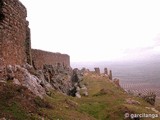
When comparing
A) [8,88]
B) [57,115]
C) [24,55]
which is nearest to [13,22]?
[24,55]

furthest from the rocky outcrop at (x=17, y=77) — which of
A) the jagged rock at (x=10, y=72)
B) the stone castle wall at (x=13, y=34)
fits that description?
the stone castle wall at (x=13, y=34)

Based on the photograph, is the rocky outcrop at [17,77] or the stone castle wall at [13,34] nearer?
the rocky outcrop at [17,77]

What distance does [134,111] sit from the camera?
21484 millimetres

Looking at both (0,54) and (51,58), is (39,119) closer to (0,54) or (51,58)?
(0,54)

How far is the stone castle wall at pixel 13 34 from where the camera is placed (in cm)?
1805

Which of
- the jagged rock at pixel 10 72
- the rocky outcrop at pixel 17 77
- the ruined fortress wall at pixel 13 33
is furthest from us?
the ruined fortress wall at pixel 13 33

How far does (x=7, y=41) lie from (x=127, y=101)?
13.7 meters

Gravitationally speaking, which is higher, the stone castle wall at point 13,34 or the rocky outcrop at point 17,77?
the stone castle wall at point 13,34

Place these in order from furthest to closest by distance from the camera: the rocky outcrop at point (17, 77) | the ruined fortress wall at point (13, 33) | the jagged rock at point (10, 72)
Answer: the ruined fortress wall at point (13, 33) < the jagged rock at point (10, 72) < the rocky outcrop at point (17, 77)

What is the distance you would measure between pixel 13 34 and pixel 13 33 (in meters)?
0.07

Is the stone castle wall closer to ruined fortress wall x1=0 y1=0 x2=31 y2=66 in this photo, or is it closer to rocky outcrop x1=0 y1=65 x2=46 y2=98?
ruined fortress wall x1=0 y1=0 x2=31 y2=66

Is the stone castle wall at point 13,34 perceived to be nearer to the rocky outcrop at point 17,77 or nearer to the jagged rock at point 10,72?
the jagged rock at point 10,72

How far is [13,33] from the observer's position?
2059cm

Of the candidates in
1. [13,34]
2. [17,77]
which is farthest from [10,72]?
[13,34]
